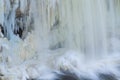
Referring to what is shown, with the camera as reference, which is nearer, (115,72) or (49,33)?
(115,72)

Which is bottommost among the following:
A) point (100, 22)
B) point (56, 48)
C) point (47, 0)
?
point (56, 48)

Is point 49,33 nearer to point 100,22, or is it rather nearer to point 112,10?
Answer: point 100,22

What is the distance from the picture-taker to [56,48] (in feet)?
24.5

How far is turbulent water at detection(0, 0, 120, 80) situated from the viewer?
21.1 ft

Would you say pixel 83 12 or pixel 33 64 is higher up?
pixel 83 12

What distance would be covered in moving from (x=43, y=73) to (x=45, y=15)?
1.29 m

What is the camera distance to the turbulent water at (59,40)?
645 centimetres

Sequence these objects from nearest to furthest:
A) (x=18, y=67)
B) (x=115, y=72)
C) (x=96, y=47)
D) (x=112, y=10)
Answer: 1. (x=18, y=67)
2. (x=115, y=72)
3. (x=96, y=47)
4. (x=112, y=10)

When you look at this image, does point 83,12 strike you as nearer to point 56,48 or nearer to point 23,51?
point 56,48

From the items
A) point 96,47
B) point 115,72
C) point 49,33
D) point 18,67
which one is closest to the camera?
point 18,67

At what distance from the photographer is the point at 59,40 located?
7.59 meters

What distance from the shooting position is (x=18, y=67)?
6.37 meters

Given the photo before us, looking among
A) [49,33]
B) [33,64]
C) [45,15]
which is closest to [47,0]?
[45,15]

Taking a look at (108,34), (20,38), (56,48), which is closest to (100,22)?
(108,34)
